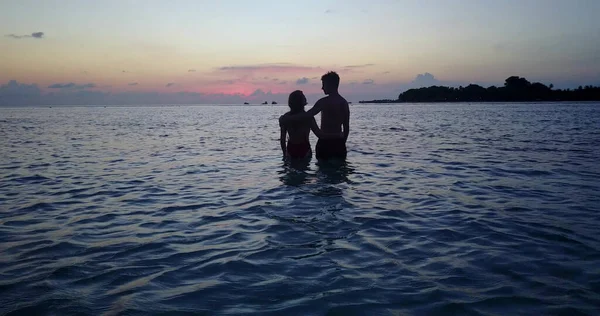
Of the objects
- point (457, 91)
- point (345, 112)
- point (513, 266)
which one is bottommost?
point (513, 266)

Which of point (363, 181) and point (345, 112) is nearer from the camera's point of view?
point (363, 181)

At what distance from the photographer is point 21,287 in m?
3.73

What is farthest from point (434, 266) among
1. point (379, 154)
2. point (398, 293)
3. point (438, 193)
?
point (379, 154)

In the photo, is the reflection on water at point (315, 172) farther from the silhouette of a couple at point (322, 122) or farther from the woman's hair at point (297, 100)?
the woman's hair at point (297, 100)

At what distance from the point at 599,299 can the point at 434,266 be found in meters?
1.46

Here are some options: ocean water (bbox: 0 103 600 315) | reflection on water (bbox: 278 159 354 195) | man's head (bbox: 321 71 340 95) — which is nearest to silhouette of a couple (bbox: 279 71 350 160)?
man's head (bbox: 321 71 340 95)

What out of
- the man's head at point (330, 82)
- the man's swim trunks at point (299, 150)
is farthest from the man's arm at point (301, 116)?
the man's swim trunks at point (299, 150)

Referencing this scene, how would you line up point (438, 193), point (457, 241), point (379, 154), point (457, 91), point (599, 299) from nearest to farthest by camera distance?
point (599, 299) < point (457, 241) < point (438, 193) < point (379, 154) < point (457, 91)

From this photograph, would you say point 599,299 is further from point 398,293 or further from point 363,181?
point 363,181

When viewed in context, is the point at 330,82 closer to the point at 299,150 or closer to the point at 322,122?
the point at 322,122

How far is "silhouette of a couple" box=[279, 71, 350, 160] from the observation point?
1128cm

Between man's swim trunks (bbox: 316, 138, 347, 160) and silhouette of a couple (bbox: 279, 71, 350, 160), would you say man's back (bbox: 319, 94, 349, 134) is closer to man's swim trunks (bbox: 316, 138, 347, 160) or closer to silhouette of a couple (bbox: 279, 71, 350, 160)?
silhouette of a couple (bbox: 279, 71, 350, 160)

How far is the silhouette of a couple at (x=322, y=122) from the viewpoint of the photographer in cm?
1128

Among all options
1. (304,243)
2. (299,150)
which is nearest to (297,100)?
(299,150)
